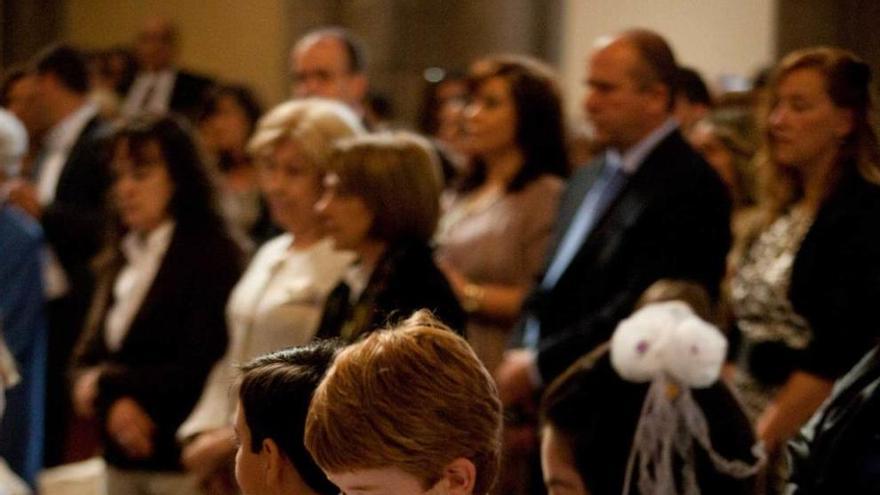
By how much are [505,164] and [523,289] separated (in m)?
0.38

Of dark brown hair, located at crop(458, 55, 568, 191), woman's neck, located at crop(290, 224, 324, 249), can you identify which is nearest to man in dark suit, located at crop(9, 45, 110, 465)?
woman's neck, located at crop(290, 224, 324, 249)

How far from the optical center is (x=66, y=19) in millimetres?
12180

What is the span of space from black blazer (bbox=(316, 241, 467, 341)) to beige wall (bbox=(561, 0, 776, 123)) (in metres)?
2.49

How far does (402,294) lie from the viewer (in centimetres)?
379

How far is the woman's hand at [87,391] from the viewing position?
16.1 feet

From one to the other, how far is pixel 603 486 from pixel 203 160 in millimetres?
2298

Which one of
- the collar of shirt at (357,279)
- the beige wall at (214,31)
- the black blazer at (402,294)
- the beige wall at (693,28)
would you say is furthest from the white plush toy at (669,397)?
the beige wall at (214,31)

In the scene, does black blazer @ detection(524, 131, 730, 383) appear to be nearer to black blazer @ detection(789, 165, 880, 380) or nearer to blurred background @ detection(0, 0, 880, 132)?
black blazer @ detection(789, 165, 880, 380)

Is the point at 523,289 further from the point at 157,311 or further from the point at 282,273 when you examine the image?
the point at 157,311

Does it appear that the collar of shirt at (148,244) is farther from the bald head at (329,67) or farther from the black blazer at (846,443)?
the black blazer at (846,443)

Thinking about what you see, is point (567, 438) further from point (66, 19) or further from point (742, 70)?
point (66, 19)

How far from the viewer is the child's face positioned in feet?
8.39

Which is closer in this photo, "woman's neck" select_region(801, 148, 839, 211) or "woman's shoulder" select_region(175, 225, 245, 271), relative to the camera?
"woman's neck" select_region(801, 148, 839, 211)

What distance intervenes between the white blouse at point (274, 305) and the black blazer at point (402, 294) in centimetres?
31
